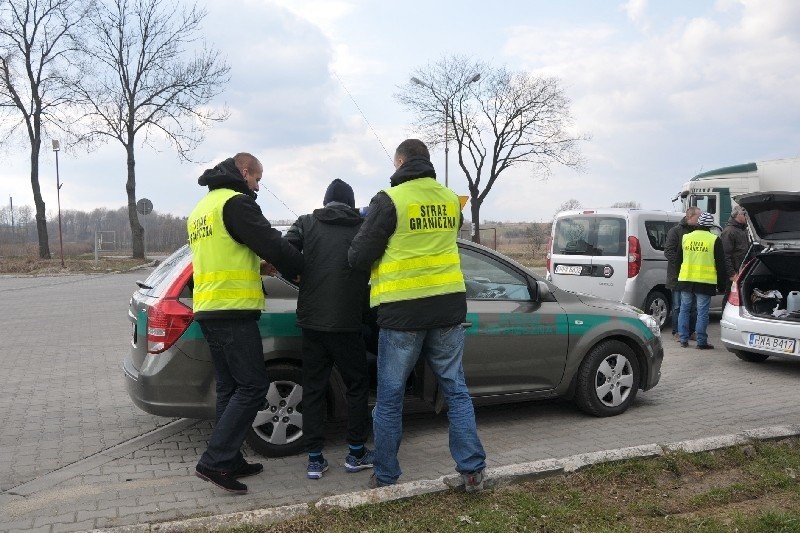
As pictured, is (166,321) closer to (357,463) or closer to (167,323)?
(167,323)

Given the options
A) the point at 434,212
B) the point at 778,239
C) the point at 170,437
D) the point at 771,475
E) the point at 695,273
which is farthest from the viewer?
the point at 695,273

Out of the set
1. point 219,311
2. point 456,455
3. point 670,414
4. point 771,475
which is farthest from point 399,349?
point 670,414

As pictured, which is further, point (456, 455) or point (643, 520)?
point (456, 455)

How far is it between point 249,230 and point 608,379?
3326 mm

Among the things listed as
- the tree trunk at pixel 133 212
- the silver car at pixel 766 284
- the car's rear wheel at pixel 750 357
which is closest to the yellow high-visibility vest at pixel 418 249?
the silver car at pixel 766 284

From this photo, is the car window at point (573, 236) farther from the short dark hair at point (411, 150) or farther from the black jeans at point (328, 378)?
the short dark hair at point (411, 150)

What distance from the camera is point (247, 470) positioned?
4496 mm

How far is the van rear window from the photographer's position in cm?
1042

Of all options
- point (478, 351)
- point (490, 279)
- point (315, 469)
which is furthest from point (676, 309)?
point (315, 469)

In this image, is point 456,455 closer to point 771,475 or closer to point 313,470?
point 313,470

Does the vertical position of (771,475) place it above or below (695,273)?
below

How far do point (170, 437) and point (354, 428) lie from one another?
1.80 m

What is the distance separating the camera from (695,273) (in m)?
Result: 9.23

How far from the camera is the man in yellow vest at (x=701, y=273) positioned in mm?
9195
